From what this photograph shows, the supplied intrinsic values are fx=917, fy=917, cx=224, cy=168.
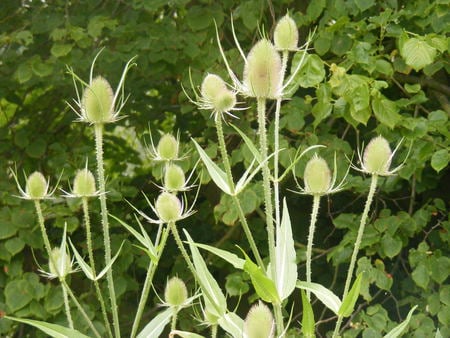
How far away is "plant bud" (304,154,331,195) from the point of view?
4.20 feet

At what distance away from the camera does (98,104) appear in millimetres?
1307

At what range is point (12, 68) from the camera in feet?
11.1

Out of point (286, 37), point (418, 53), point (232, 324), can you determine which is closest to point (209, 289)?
point (232, 324)

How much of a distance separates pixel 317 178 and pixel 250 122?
193cm

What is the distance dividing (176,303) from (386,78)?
1700 mm

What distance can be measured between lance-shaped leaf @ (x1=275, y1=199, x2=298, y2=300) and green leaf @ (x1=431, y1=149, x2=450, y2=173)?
1.39m

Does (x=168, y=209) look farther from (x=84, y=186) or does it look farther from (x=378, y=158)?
(x=378, y=158)

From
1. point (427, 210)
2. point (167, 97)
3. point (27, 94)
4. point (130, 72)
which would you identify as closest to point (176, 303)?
point (427, 210)

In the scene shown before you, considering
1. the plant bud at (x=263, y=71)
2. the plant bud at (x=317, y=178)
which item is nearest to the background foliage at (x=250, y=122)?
the plant bud at (x=317, y=178)

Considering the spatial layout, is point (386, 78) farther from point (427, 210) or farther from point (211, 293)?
point (211, 293)

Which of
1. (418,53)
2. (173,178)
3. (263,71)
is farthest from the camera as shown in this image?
(418,53)

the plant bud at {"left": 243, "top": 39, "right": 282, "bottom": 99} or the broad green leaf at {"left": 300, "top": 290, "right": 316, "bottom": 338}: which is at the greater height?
the plant bud at {"left": 243, "top": 39, "right": 282, "bottom": 99}

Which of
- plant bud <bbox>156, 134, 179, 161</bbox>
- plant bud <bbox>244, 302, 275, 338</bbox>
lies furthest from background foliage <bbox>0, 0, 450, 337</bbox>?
plant bud <bbox>244, 302, 275, 338</bbox>

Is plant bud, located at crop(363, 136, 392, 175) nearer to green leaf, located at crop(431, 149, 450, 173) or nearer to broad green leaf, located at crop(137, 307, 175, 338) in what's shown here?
broad green leaf, located at crop(137, 307, 175, 338)
